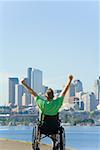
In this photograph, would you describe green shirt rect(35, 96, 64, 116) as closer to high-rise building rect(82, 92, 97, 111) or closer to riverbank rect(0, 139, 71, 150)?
riverbank rect(0, 139, 71, 150)

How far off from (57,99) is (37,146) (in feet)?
1.81

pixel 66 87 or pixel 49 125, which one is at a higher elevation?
pixel 66 87

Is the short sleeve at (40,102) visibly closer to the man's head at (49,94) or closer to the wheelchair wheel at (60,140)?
the man's head at (49,94)

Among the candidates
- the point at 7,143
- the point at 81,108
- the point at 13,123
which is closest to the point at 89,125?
the point at 81,108

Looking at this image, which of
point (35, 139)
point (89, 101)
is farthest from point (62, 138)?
point (89, 101)

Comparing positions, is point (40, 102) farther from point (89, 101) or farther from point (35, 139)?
point (89, 101)

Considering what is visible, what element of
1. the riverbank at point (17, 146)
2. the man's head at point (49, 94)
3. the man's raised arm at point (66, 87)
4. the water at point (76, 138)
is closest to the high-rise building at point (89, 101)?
the water at point (76, 138)

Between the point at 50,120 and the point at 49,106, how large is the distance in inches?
6.6

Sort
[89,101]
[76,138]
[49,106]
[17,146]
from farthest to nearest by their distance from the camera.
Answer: [89,101] → [76,138] → [17,146] → [49,106]

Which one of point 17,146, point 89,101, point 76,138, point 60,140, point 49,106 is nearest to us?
point 49,106

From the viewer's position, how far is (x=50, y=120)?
503 cm

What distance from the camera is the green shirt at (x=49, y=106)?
496 cm

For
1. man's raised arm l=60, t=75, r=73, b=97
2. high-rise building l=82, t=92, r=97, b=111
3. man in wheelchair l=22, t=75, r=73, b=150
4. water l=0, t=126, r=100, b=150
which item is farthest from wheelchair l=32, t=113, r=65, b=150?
high-rise building l=82, t=92, r=97, b=111

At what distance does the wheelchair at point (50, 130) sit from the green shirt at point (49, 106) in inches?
2.4
